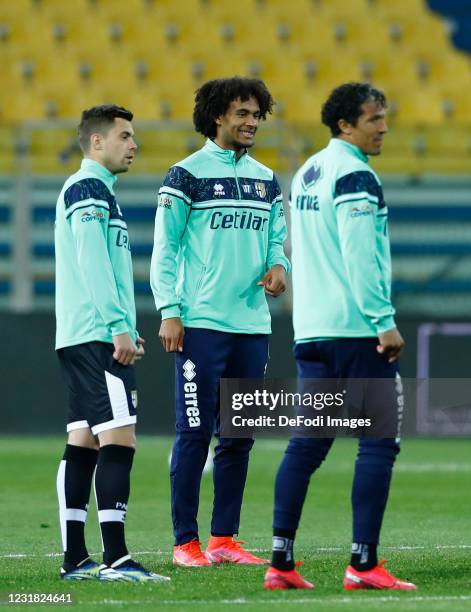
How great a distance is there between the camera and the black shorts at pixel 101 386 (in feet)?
18.4

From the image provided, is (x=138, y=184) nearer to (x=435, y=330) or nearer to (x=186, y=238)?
(x=435, y=330)

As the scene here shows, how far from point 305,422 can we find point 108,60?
1366 centimetres

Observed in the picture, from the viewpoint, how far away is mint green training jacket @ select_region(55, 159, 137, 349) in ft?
18.4

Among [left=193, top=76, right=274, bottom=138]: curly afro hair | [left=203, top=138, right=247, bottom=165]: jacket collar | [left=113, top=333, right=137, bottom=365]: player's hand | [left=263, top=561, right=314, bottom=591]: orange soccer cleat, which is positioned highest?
[left=193, top=76, right=274, bottom=138]: curly afro hair

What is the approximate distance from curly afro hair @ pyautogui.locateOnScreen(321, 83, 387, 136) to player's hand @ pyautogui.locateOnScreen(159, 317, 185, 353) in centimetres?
119

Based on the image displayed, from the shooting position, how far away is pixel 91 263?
5.59m

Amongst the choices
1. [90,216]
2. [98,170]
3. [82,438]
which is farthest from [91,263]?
[82,438]

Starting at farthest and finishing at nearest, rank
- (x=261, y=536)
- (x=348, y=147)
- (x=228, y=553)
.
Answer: (x=261, y=536) → (x=228, y=553) → (x=348, y=147)

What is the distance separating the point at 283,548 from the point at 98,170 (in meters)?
1.76

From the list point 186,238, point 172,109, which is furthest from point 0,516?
point 172,109

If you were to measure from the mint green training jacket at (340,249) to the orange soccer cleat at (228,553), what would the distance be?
1326 mm

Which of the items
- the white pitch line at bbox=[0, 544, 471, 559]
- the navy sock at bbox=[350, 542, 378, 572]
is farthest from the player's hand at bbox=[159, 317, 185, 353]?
the navy sock at bbox=[350, 542, 378, 572]

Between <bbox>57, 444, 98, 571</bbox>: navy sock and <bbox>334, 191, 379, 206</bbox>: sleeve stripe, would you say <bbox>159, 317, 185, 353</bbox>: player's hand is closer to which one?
<bbox>57, 444, 98, 571</bbox>: navy sock

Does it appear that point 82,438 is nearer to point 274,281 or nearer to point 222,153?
point 274,281
